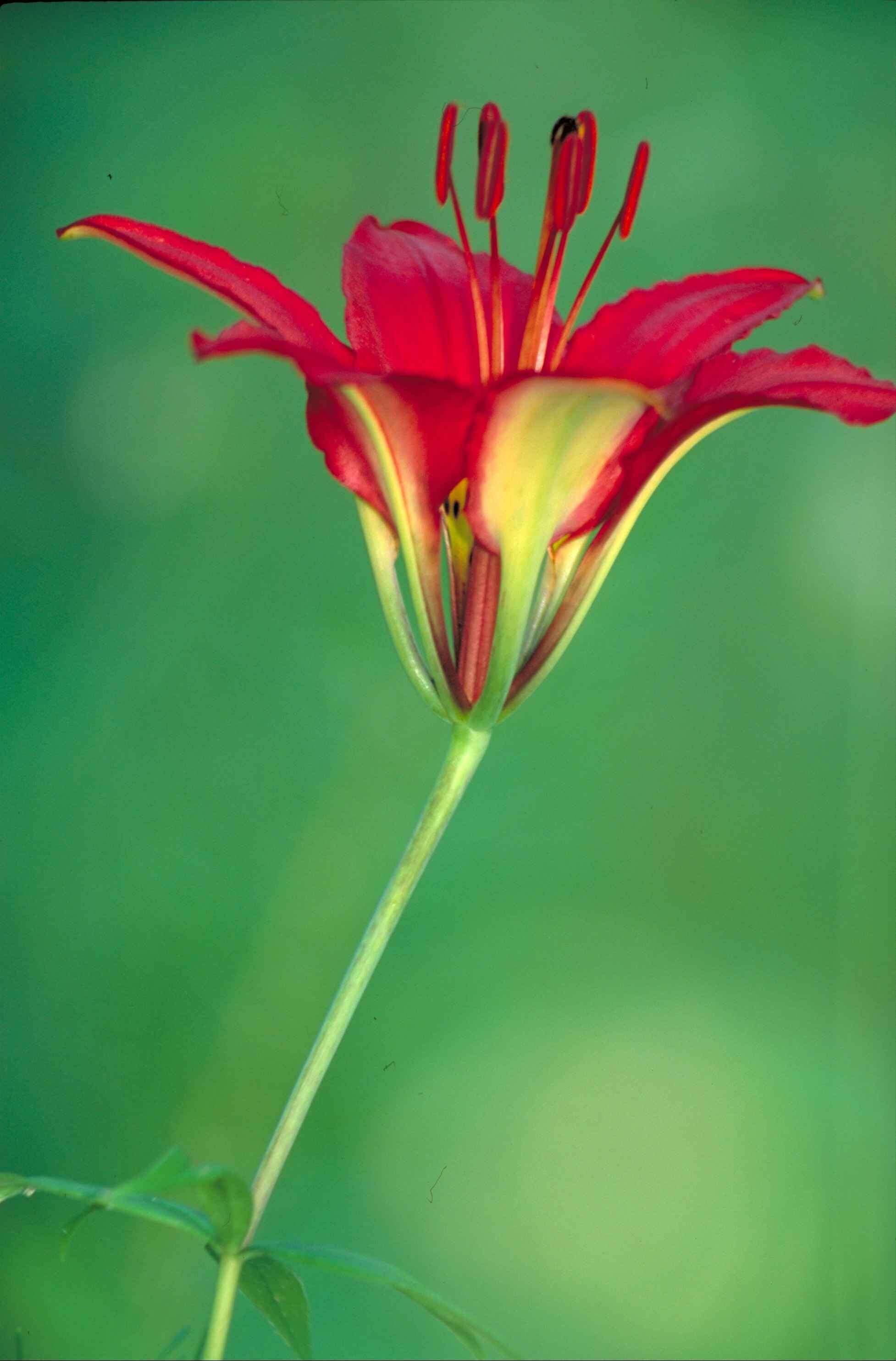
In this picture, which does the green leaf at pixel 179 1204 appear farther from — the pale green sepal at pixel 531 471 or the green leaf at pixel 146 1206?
the pale green sepal at pixel 531 471

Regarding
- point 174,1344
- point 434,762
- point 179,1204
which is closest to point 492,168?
point 434,762

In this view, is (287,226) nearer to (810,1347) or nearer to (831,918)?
(831,918)

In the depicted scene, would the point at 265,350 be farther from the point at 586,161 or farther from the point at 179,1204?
the point at 179,1204

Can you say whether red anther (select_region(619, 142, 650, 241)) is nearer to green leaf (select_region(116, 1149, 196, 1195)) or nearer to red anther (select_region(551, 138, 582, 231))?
red anther (select_region(551, 138, 582, 231))

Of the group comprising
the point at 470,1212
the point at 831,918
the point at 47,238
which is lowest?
the point at 470,1212

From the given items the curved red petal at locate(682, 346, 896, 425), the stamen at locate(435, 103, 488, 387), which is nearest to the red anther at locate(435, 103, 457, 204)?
the stamen at locate(435, 103, 488, 387)

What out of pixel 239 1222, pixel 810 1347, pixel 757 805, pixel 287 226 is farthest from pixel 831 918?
pixel 287 226
